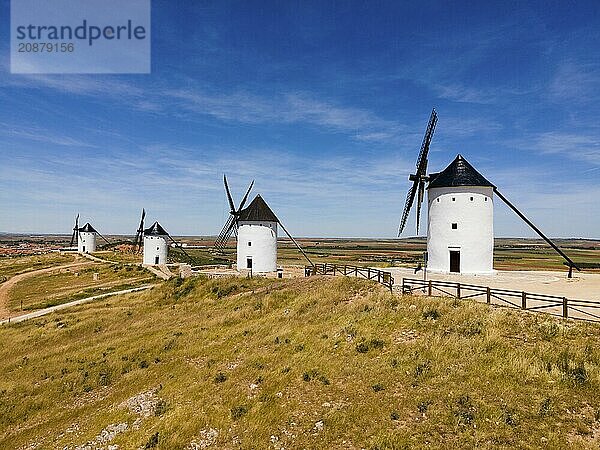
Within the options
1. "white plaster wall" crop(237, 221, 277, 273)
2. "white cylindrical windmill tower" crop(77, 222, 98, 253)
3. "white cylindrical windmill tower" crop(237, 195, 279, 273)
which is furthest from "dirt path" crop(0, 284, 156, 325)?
"white cylindrical windmill tower" crop(77, 222, 98, 253)

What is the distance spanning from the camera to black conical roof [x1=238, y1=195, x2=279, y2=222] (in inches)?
1519

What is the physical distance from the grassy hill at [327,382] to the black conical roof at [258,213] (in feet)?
56.9

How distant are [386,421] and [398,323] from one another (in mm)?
6012

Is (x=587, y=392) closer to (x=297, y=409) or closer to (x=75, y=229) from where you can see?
(x=297, y=409)

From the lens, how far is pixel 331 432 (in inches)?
421

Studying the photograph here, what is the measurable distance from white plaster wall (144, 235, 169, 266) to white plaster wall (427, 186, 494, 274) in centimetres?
4065

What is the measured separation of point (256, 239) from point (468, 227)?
19.8 metres

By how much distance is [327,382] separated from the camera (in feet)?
43.1

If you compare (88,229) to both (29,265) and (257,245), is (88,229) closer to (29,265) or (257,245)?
(29,265)

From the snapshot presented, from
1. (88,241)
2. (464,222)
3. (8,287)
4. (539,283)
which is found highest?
(464,222)

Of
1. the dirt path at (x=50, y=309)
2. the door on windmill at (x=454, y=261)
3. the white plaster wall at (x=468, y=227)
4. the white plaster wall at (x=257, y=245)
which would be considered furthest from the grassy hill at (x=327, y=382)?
the white plaster wall at (x=257, y=245)

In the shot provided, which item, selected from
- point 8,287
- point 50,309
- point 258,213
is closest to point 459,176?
point 258,213

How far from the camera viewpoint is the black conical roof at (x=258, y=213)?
38.6 meters

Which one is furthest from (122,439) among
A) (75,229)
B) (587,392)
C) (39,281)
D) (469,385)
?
(75,229)
